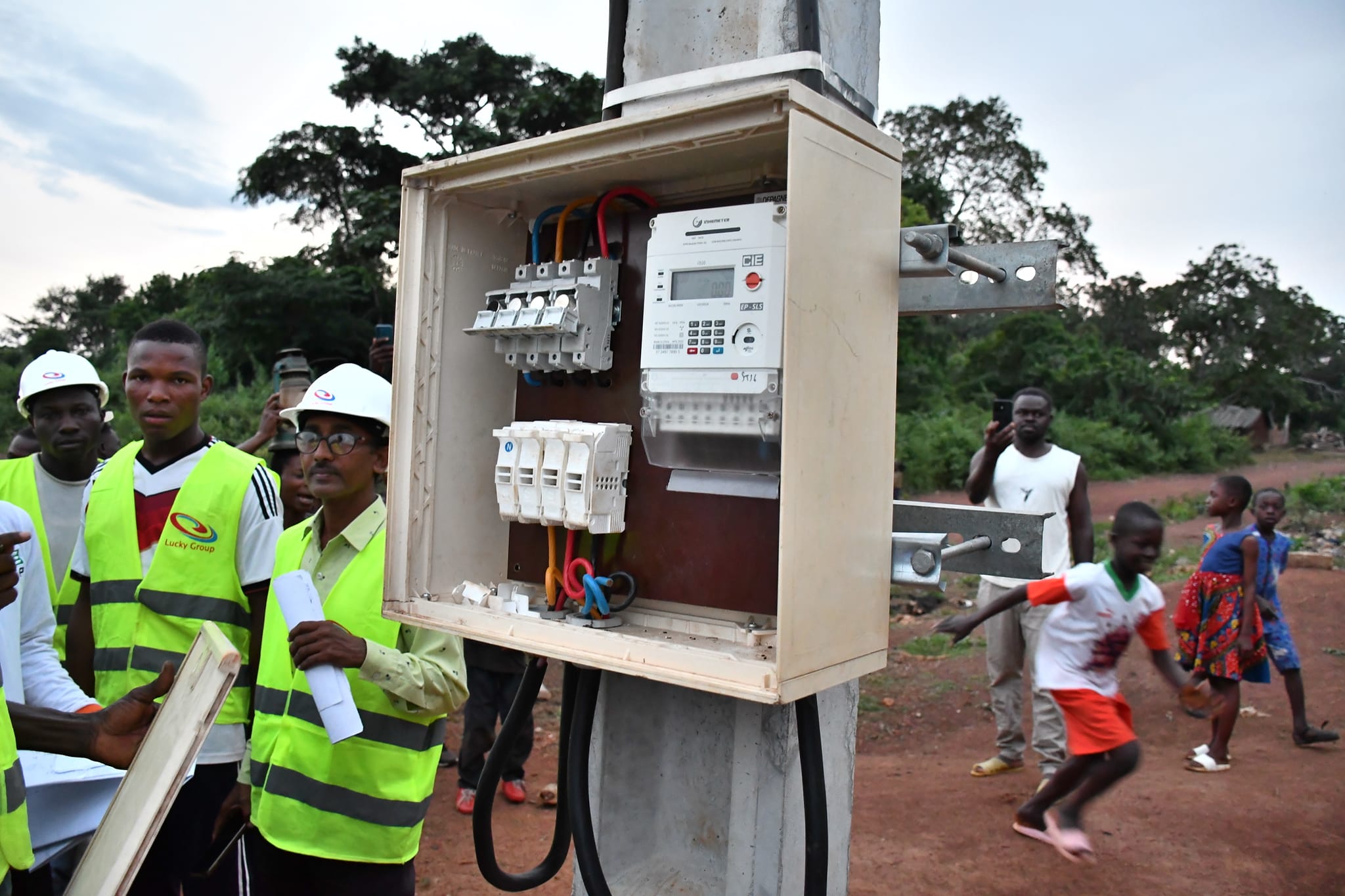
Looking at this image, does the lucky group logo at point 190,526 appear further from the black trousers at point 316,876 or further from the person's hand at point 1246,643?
the person's hand at point 1246,643

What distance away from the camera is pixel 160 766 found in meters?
1.64

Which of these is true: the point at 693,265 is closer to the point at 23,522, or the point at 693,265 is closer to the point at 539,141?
the point at 539,141

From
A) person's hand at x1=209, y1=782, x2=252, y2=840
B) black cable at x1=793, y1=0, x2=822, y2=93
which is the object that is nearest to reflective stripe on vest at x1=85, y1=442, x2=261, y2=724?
person's hand at x1=209, y1=782, x2=252, y2=840

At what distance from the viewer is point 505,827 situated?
4586 millimetres

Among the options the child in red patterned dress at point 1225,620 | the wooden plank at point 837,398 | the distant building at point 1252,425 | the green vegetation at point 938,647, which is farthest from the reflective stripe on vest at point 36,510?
the distant building at point 1252,425

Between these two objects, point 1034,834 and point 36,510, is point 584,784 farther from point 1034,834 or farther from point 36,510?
point 1034,834

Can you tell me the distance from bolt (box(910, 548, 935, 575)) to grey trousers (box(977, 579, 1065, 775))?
9.13ft

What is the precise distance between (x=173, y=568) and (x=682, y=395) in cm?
173

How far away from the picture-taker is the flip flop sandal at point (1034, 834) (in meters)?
4.25

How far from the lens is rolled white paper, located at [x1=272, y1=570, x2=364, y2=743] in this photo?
2107 millimetres

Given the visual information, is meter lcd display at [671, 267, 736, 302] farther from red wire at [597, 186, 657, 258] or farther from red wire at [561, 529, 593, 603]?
red wire at [561, 529, 593, 603]

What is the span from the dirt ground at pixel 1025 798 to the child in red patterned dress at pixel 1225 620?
0.30m

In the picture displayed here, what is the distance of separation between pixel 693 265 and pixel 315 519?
131cm

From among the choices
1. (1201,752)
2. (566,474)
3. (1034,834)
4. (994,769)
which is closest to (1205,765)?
(1201,752)
